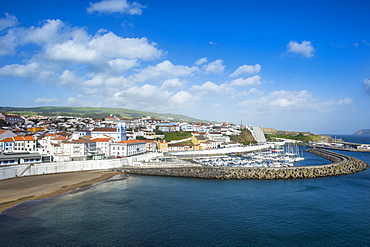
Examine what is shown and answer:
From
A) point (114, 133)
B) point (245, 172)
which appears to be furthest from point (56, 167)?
point (245, 172)

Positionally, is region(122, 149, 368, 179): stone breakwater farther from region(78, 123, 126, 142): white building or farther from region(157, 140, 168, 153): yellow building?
region(157, 140, 168, 153): yellow building

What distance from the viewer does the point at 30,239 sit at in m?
12.1

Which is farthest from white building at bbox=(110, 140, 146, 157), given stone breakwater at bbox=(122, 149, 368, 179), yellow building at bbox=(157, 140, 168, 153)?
yellow building at bbox=(157, 140, 168, 153)

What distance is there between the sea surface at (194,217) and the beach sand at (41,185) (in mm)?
1476

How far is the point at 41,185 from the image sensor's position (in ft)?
73.8

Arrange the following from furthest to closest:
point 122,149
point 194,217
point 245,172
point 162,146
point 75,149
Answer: point 162,146 < point 122,149 < point 75,149 < point 245,172 < point 194,217

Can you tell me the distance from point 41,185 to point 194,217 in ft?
49.5

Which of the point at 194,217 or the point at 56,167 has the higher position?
the point at 56,167

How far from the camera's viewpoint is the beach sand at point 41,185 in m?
18.7

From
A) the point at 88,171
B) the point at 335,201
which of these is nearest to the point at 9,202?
the point at 88,171

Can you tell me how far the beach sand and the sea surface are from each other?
148 centimetres

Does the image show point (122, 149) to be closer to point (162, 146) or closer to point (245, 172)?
point (162, 146)

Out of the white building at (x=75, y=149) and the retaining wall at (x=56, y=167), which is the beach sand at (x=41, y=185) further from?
the white building at (x=75, y=149)

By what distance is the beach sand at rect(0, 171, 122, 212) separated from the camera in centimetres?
1872
